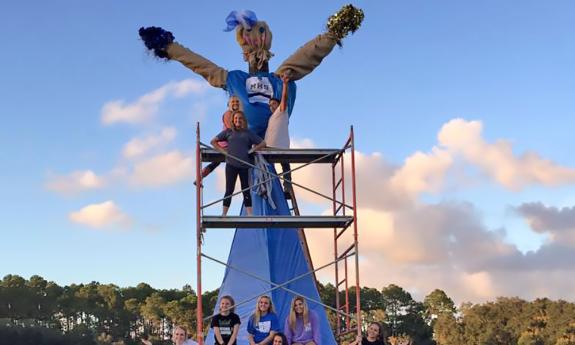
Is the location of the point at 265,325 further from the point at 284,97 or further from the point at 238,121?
the point at 284,97

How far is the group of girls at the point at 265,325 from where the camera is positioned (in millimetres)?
9695

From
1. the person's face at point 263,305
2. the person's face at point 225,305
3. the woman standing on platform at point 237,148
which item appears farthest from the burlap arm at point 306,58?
the person's face at point 225,305

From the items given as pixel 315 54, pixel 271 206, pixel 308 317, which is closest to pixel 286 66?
pixel 315 54

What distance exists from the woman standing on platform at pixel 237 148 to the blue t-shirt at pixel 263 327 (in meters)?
1.86

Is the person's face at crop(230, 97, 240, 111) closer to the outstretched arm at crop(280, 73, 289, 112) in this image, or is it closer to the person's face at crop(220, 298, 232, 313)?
the outstretched arm at crop(280, 73, 289, 112)

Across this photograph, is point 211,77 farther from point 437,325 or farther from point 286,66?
point 437,325

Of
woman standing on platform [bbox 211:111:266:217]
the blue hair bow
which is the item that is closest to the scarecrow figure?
the blue hair bow

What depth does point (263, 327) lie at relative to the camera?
9.74 m

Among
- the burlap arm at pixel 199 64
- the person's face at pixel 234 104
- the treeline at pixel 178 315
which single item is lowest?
the treeline at pixel 178 315

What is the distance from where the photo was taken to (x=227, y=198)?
11.0 metres

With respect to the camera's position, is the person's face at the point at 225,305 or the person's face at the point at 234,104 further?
the person's face at the point at 234,104

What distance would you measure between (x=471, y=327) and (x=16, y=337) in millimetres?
30691

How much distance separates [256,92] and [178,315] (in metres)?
45.9

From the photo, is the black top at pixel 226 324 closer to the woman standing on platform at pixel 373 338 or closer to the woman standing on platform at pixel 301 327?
the woman standing on platform at pixel 301 327
